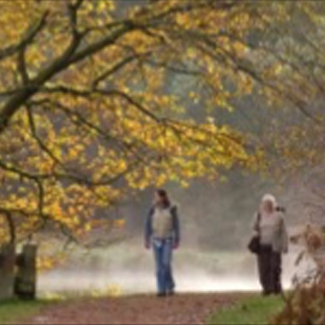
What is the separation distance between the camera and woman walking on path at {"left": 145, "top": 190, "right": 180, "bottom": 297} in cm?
1734

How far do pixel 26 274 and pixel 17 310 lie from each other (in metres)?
1.80

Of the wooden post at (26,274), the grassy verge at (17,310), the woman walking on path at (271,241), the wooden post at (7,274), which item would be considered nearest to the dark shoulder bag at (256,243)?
the woman walking on path at (271,241)

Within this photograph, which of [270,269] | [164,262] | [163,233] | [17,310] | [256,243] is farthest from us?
[164,262]

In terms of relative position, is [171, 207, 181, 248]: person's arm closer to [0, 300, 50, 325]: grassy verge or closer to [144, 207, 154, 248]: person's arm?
[144, 207, 154, 248]: person's arm

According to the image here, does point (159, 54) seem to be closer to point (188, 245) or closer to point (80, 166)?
point (80, 166)

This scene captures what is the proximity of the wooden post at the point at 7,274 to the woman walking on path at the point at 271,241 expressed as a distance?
4240 mm

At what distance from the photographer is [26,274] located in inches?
696

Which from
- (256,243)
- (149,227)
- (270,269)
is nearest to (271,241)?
(256,243)

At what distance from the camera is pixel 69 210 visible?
20.9 meters

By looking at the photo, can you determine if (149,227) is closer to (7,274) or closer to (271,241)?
(271,241)

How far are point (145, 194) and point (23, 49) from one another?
3950 cm

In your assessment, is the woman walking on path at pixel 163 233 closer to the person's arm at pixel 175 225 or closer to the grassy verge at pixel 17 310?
the person's arm at pixel 175 225

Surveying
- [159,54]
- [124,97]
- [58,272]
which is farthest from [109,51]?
[58,272]

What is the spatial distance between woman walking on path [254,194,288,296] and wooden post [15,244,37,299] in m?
3.93
